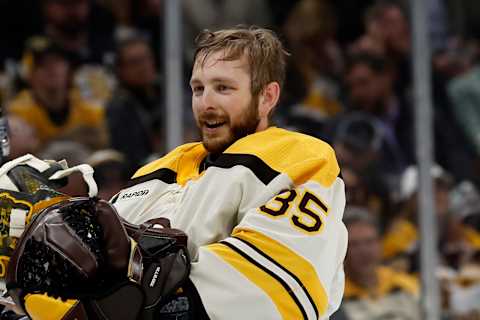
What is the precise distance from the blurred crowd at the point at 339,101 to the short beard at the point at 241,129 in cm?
169

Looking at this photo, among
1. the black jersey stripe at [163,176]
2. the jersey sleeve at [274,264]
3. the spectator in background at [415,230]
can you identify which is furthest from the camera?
the spectator in background at [415,230]

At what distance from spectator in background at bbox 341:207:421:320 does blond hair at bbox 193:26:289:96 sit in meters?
2.27

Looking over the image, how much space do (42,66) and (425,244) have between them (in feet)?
5.62

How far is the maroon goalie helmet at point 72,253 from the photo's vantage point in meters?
1.65

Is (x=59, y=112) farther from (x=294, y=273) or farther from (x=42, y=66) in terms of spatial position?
(x=294, y=273)

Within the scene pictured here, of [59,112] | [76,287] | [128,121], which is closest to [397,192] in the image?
[128,121]

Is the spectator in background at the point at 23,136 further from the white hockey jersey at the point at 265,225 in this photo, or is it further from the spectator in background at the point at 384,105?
the white hockey jersey at the point at 265,225

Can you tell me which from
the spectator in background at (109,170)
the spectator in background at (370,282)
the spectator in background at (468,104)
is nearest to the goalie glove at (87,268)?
the spectator in background at (109,170)

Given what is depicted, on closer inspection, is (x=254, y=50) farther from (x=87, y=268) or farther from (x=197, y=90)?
(x=87, y=268)

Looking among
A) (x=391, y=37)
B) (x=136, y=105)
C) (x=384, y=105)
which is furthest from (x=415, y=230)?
(x=136, y=105)

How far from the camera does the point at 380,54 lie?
15.1 ft

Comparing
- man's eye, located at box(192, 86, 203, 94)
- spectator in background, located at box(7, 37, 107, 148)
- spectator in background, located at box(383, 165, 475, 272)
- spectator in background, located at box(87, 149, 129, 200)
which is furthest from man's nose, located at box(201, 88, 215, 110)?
spectator in background, located at box(383, 165, 475, 272)

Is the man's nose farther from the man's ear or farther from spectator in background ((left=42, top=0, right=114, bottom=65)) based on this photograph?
spectator in background ((left=42, top=0, right=114, bottom=65))

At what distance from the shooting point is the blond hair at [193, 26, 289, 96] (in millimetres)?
1956
